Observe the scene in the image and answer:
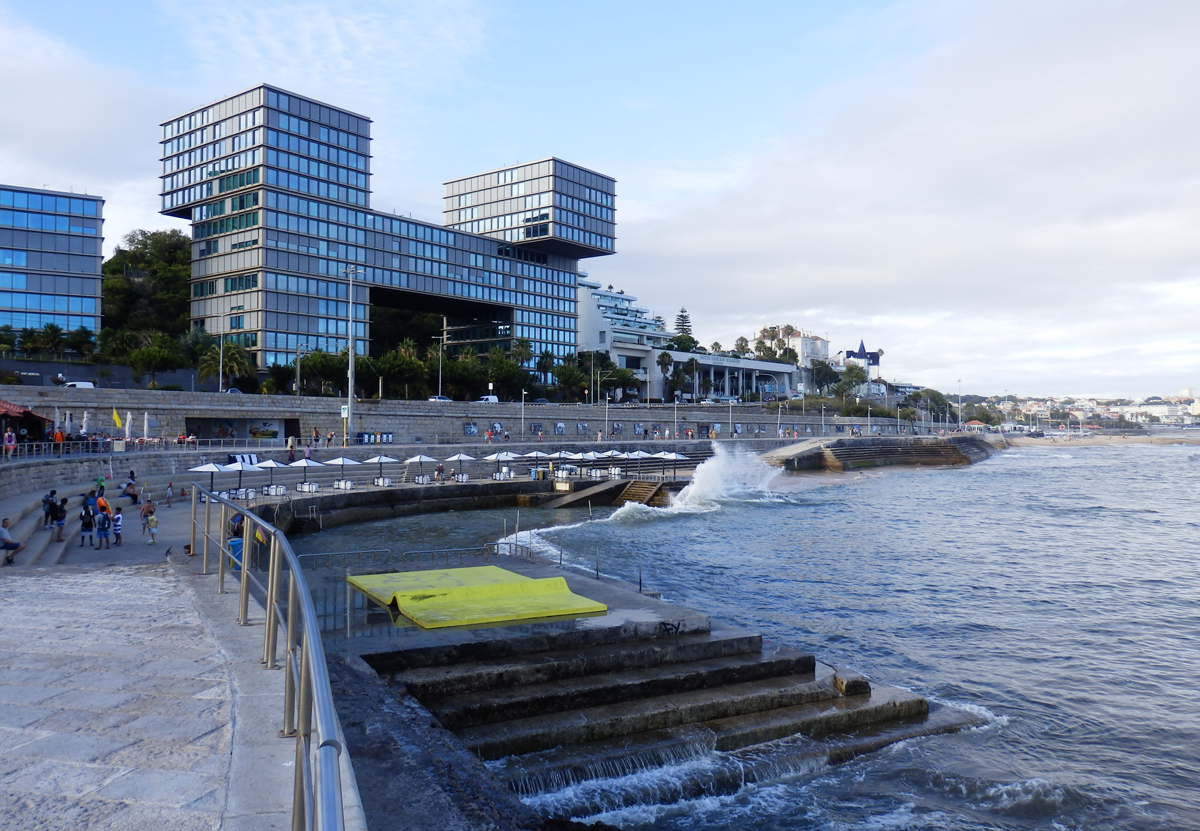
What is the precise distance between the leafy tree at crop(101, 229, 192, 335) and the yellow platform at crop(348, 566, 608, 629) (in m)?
85.8

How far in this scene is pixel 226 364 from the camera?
71.9 meters

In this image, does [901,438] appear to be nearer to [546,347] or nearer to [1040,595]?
[546,347]

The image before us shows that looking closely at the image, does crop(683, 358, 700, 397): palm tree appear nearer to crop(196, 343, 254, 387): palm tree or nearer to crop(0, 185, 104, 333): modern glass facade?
crop(196, 343, 254, 387): palm tree

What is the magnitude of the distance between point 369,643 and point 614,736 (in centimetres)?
400

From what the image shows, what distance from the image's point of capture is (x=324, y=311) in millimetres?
88625

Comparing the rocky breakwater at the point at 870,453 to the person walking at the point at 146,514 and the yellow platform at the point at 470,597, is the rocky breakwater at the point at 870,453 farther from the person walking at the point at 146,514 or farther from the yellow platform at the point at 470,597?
the yellow platform at the point at 470,597

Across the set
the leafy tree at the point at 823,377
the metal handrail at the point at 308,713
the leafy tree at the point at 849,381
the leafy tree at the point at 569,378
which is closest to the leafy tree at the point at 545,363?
the leafy tree at the point at 569,378

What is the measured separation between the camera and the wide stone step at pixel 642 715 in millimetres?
10656

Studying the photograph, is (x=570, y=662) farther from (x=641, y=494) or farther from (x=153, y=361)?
(x=153, y=361)

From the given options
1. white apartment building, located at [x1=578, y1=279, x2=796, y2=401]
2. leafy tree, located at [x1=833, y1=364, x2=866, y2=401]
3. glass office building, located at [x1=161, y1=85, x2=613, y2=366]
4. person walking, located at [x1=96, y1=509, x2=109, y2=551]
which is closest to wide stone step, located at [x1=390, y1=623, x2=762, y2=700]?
person walking, located at [x1=96, y1=509, x2=109, y2=551]

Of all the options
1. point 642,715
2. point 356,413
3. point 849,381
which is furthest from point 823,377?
point 642,715

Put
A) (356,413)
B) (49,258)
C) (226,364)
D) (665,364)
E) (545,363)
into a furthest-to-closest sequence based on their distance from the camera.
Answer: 1. (665,364)
2. (545,363)
3. (49,258)
4. (226,364)
5. (356,413)

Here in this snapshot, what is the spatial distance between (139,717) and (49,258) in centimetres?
9009

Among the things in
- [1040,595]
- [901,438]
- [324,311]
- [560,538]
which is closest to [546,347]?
[324,311]
